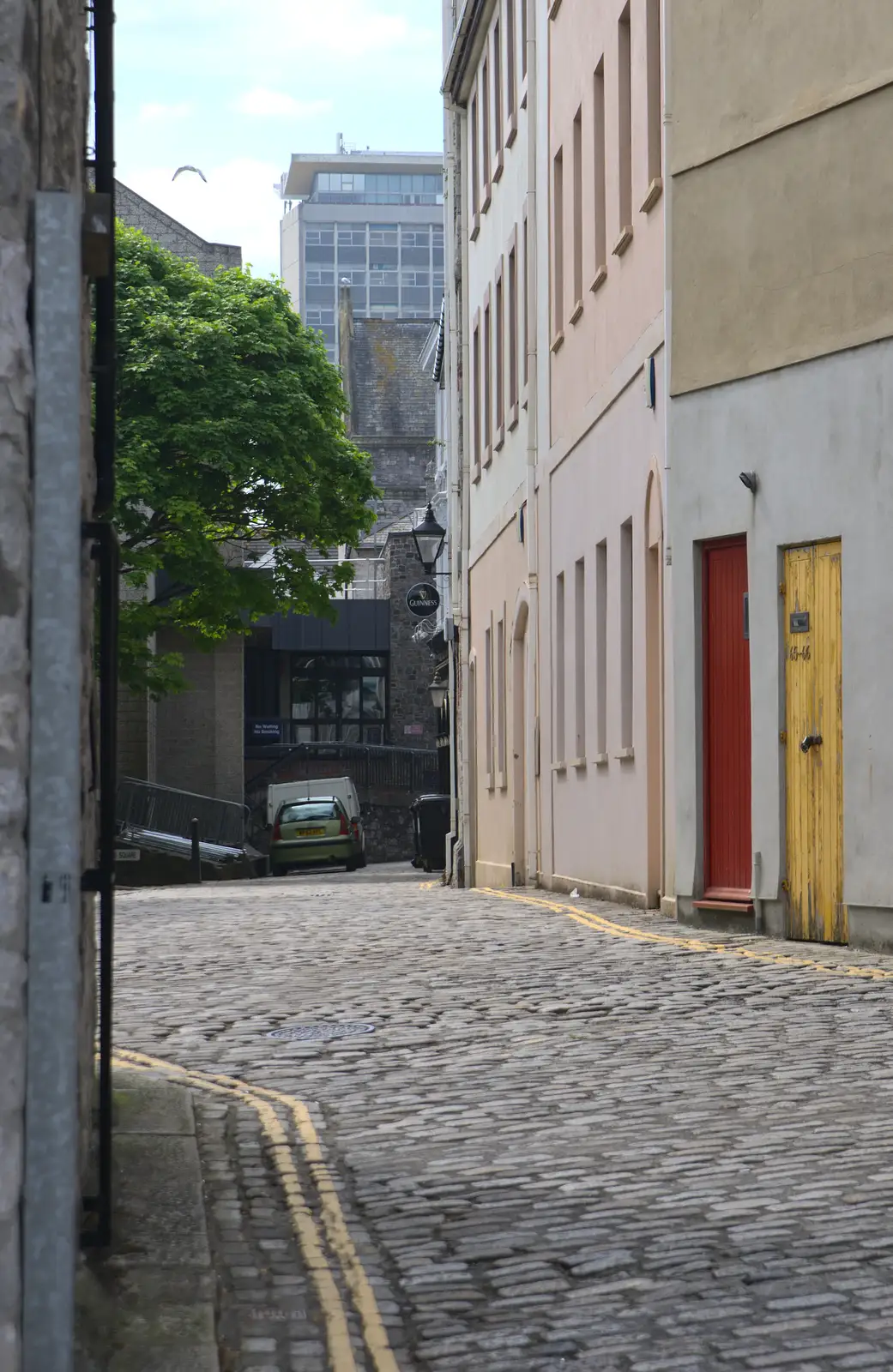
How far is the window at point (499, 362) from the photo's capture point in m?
28.8

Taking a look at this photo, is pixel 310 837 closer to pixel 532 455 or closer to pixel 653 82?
pixel 532 455

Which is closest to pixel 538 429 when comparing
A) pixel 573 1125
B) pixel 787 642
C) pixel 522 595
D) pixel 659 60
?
pixel 522 595

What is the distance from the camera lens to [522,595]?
1030 inches

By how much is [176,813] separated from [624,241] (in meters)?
29.6

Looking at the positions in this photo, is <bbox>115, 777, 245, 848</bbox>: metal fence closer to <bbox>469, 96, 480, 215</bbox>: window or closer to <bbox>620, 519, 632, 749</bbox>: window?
<bbox>469, 96, 480, 215</bbox>: window

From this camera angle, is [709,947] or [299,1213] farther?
[709,947]

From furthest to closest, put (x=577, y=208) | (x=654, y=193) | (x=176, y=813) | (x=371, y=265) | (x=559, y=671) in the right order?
(x=371, y=265) → (x=176, y=813) → (x=559, y=671) → (x=577, y=208) → (x=654, y=193)

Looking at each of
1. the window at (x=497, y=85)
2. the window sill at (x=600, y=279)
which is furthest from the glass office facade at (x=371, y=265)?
the window sill at (x=600, y=279)

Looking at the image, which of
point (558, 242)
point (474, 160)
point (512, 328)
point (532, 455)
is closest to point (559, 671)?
point (532, 455)

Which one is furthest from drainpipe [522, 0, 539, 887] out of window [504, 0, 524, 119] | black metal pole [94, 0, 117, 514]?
black metal pole [94, 0, 117, 514]

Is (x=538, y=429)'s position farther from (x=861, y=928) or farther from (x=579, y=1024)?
(x=579, y=1024)

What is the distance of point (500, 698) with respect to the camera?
29891 mm

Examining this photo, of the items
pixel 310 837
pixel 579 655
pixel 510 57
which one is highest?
pixel 510 57

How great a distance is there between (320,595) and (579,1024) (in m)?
28.5
